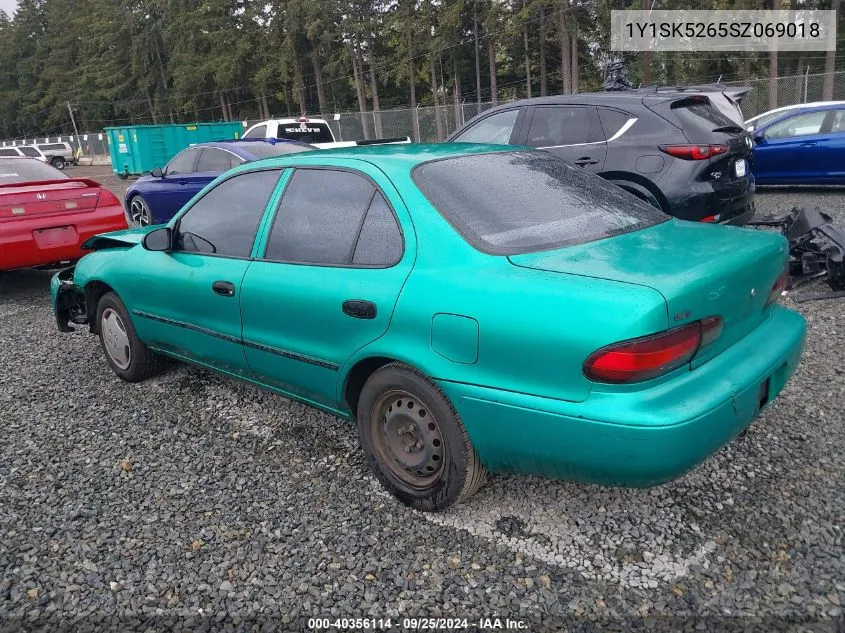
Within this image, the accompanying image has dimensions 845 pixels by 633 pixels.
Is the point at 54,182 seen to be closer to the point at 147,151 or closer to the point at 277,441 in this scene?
the point at 277,441

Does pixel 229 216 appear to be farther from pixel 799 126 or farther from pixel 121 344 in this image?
pixel 799 126

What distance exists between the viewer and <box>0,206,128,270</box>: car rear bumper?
21.2ft

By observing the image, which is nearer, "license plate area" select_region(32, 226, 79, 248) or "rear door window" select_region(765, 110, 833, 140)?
"license plate area" select_region(32, 226, 79, 248)

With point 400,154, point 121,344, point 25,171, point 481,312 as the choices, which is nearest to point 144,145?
point 25,171

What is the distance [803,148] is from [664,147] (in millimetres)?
5679

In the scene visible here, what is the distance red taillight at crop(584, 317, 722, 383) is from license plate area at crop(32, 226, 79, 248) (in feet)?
20.5

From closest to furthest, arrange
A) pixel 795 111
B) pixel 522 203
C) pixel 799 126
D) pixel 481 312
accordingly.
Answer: pixel 481 312 < pixel 522 203 < pixel 799 126 < pixel 795 111

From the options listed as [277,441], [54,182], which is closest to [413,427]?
[277,441]

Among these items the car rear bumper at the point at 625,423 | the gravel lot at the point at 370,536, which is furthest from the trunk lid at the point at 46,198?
the car rear bumper at the point at 625,423

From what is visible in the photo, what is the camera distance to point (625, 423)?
218cm

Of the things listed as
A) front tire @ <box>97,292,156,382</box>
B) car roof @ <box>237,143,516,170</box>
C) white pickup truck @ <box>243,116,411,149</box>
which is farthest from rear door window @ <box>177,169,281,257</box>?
white pickup truck @ <box>243,116,411,149</box>

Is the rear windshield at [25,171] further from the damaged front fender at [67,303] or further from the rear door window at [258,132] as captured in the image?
the rear door window at [258,132]

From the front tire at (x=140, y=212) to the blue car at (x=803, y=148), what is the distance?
928cm

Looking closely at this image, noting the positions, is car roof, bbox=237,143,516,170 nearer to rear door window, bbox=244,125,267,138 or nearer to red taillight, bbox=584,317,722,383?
red taillight, bbox=584,317,722,383
